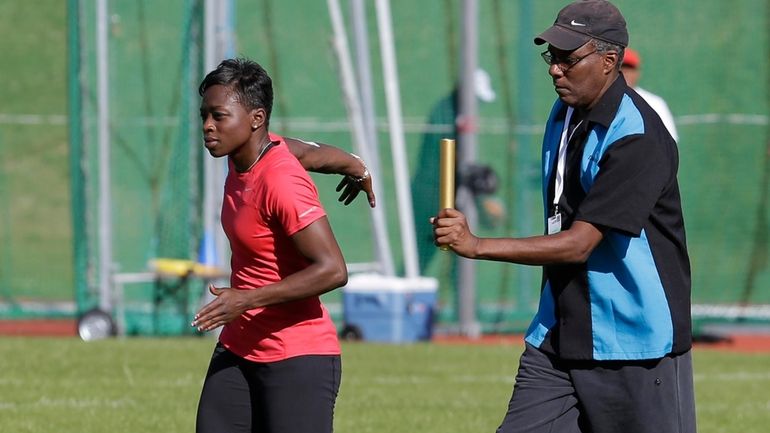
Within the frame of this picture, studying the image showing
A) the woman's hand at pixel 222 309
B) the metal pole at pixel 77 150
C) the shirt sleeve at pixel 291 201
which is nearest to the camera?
the woman's hand at pixel 222 309

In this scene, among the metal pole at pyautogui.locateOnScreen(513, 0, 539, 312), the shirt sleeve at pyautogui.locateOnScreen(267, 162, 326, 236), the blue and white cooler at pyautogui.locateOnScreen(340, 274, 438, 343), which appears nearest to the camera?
the shirt sleeve at pyautogui.locateOnScreen(267, 162, 326, 236)

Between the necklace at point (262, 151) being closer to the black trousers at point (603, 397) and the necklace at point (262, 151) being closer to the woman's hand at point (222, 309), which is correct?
the woman's hand at point (222, 309)

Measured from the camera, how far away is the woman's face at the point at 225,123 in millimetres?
5434

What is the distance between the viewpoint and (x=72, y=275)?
16953 mm

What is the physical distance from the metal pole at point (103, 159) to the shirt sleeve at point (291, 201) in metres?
10.2

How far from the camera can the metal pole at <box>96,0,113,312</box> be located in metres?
15.2

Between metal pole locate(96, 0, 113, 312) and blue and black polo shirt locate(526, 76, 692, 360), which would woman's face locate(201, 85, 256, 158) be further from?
metal pole locate(96, 0, 113, 312)

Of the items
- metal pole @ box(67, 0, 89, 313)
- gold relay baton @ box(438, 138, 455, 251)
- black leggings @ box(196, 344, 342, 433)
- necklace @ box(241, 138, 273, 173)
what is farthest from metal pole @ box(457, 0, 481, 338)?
gold relay baton @ box(438, 138, 455, 251)

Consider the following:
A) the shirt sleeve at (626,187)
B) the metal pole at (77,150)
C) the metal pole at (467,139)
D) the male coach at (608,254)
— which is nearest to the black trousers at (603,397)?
the male coach at (608,254)

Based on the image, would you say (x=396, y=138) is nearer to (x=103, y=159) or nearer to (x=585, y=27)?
(x=103, y=159)

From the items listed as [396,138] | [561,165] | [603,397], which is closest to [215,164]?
[396,138]

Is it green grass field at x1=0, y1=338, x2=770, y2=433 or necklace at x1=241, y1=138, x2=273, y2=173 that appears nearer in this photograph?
necklace at x1=241, y1=138, x2=273, y2=173

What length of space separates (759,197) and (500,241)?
12.7 metres

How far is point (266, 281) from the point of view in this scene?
543 cm
